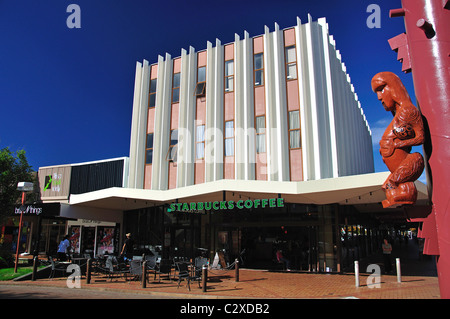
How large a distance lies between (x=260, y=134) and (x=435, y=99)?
49.4 ft

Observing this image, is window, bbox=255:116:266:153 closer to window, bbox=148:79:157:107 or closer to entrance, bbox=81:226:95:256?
window, bbox=148:79:157:107

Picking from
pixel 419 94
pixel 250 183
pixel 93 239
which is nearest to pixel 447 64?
pixel 419 94

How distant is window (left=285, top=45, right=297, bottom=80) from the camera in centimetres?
1838

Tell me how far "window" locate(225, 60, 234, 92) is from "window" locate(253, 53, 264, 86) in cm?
149

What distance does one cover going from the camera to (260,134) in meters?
18.4

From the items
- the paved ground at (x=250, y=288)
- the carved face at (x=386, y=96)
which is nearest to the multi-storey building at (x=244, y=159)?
the paved ground at (x=250, y=288)

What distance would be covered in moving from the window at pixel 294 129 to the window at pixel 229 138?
3.29 m

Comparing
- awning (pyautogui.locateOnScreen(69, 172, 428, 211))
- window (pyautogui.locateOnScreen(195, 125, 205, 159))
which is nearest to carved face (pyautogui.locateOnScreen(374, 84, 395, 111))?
awning (pyautogui.locateOnScreen(69, 172, 428, 211))

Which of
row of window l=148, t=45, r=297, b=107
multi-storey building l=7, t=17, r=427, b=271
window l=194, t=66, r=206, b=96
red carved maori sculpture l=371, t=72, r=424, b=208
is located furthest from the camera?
window l=194, t=66, r=206, b=96

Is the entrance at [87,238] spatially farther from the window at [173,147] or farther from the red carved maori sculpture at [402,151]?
the red carved maori sculpture at [402,151]

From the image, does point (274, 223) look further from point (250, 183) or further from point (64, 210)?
point (64, 210)

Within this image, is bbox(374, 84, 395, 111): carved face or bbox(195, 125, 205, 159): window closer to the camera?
bbox(374, 84, 395, 111): carved face

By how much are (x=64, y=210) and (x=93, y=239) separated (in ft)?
24.6

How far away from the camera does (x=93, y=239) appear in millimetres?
24953
